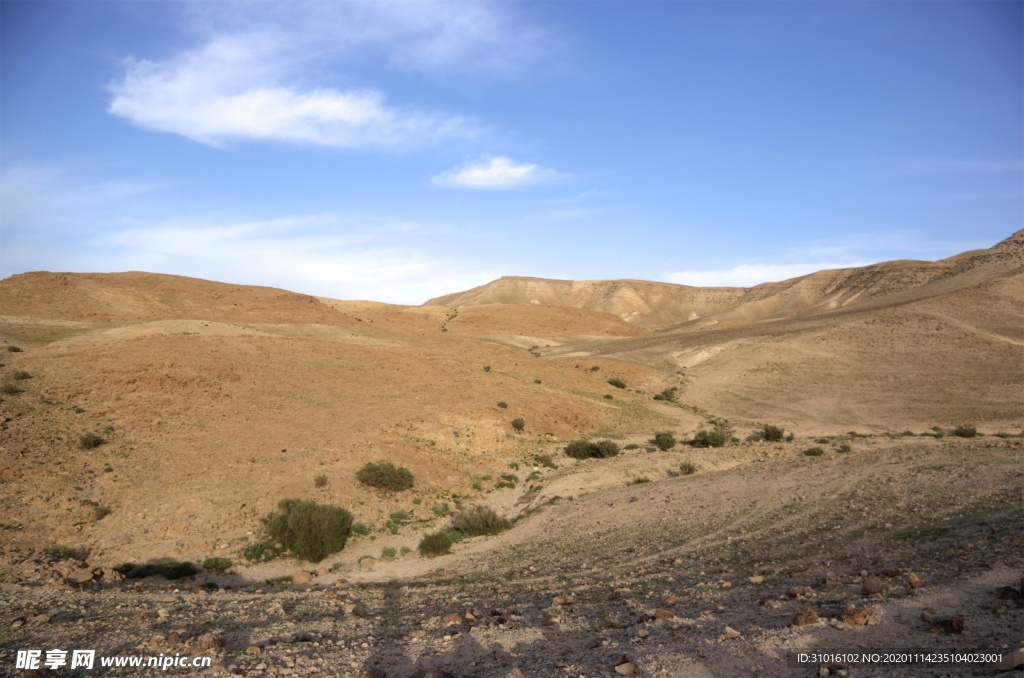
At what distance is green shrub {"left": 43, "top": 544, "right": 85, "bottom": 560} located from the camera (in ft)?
42.5

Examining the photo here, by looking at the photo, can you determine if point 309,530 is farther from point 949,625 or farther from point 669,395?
point 669,395

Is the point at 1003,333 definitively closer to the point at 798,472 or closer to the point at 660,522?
the point at 798,472

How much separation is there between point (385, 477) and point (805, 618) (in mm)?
14891

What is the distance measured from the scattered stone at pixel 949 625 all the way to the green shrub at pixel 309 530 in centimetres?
1255

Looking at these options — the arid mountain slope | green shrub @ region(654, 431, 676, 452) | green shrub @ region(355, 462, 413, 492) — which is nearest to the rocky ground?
green shrub @ region(355, 462, 413, 492)

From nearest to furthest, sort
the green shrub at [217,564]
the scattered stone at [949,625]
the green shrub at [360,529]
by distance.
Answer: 1. the scattered stone at [949,625]
2. the green shrub at [217,564]
3. the green shrub at [360,529]

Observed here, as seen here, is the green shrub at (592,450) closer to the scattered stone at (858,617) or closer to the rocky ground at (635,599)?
the rocky ground at (635,599)

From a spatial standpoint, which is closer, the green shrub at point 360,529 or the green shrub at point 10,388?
the green shrub at point 360,529

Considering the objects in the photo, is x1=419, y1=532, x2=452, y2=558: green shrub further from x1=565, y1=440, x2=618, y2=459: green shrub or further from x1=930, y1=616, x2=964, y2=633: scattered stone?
x1=565, y1=440, x2=618, y2=459: green shrub

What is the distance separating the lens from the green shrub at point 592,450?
26016 mm

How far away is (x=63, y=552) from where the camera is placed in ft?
43.0

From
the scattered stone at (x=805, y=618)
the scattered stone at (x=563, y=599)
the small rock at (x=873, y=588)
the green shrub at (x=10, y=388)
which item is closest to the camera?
the scattered stone at (x=805, y=618)

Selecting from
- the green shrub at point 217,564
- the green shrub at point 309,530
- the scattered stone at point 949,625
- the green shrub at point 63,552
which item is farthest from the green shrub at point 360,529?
the scattered stone at point 949,625

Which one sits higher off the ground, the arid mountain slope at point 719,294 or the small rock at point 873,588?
the arid mountain slope at point 719,294
